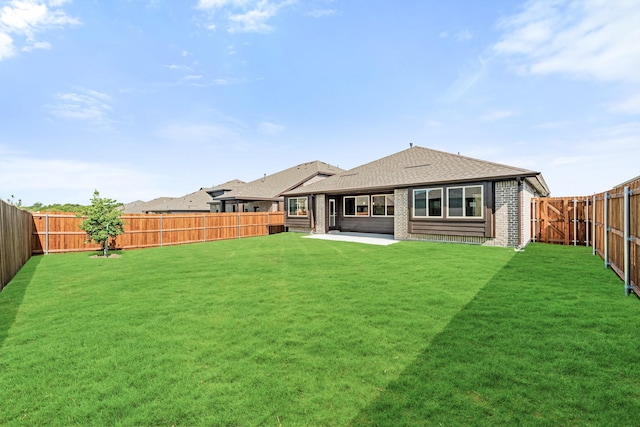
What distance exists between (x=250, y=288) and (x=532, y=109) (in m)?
15.7

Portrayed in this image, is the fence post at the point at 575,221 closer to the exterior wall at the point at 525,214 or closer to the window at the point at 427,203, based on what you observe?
the exterior wall at the point at 525,214

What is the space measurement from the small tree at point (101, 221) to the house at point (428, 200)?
11.4 meters

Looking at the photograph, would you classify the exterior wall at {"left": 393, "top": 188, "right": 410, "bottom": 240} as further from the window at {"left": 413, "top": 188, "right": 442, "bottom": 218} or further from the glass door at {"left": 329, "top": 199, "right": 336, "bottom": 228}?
the glass door at {"left": 329, "top": 199, "right": 336, "bottom": 228}

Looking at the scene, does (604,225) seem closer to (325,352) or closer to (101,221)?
(325,352)

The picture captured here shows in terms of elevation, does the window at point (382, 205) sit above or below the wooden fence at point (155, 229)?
above

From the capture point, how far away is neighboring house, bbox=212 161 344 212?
85.7 ft

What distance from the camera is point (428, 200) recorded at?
46.9ft

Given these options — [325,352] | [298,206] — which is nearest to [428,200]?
[298,206]

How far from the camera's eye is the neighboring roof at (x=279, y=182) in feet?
85.6

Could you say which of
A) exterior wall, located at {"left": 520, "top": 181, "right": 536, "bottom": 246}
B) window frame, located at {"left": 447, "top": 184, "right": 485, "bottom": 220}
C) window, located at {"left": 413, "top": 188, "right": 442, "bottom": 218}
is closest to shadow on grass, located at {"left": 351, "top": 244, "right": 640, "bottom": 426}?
exterior wall, located at {"left": 520, "top": 181, "right": 536, "bottom": 246}

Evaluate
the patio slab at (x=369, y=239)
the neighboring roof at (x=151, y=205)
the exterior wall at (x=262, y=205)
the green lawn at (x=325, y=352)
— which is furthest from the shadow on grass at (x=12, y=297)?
the neighboring roof at (x=151, y=205)

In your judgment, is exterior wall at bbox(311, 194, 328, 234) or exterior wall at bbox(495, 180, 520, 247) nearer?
exterior wall at bbox(495, 180, 520, 247)

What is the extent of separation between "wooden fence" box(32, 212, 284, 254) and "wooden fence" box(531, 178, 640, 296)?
17.2 meters

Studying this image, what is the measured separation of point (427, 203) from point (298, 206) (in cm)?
1028
